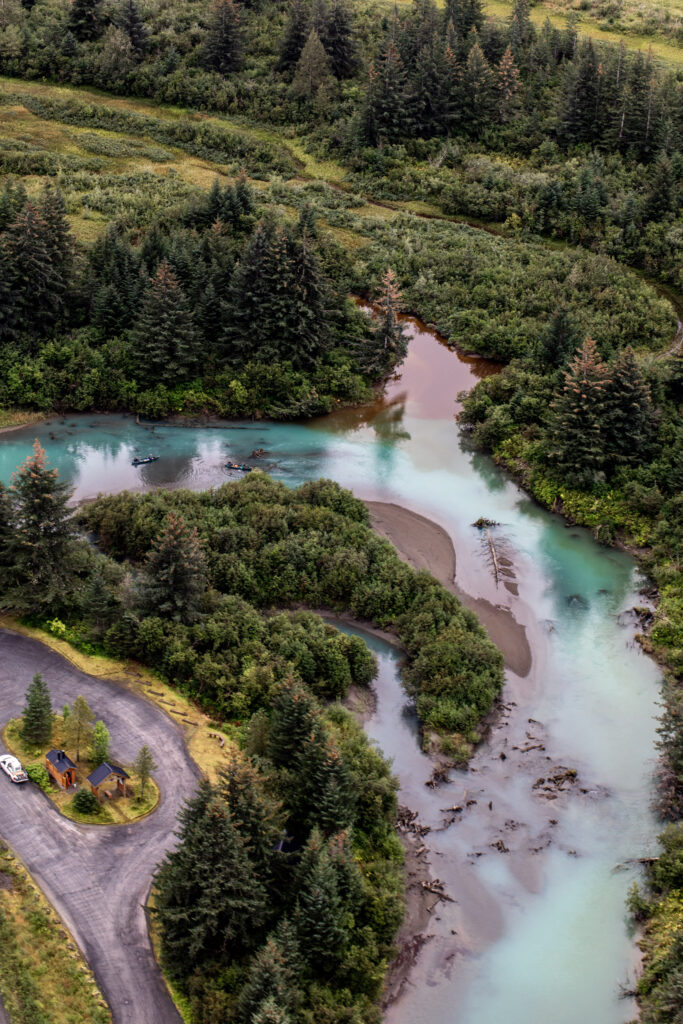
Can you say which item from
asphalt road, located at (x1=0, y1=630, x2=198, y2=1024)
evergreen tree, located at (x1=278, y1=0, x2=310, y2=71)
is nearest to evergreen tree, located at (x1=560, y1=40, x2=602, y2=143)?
evergreen tree, located at (x1=278, y1=0, x2=310, y2=71)

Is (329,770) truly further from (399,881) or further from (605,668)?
(605,668)

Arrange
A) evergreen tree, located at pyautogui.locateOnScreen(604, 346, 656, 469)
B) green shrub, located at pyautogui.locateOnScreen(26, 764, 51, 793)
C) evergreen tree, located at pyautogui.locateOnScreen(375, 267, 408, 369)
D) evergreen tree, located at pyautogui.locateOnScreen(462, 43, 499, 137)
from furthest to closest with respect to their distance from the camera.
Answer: evergreen tree, located at pyautogui.locateOnScreen(462, 43, 499, 137) < evergreen tree, located at pyautogui.locateOnScreen(375, 267, 408, 369) < evergreen tree, located at pyautogui.locateOnScreen(604, 346, 656, 469) < green shrub, located at pyautogui.locateOnScreen(26, 764, 51, 793)

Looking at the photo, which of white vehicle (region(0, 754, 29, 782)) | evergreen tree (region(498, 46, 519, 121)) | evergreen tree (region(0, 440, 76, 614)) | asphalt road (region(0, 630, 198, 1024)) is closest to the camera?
asphalt road (region(0, 630, 198, 1024))

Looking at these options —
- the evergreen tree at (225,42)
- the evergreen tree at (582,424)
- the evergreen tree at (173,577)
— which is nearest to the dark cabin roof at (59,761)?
the evergreen tree at (173,577)

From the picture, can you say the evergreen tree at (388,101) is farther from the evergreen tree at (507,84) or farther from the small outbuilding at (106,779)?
the small outbuilding at (106,779)

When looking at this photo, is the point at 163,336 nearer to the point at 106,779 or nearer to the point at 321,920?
the point at 106,779

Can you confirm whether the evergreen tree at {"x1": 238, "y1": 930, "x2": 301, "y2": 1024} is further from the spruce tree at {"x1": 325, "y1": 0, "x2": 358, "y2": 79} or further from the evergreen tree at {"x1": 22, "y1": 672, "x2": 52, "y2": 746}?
the spruce tree at {"x1": 325, "y1": 0, "x2": 358, "y2": 79}

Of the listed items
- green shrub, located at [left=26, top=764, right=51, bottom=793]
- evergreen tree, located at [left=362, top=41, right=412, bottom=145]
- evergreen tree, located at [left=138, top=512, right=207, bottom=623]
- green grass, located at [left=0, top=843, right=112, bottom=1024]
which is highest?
evergreen tree, located at [left=362, top=41, right=412, bottom=145]
